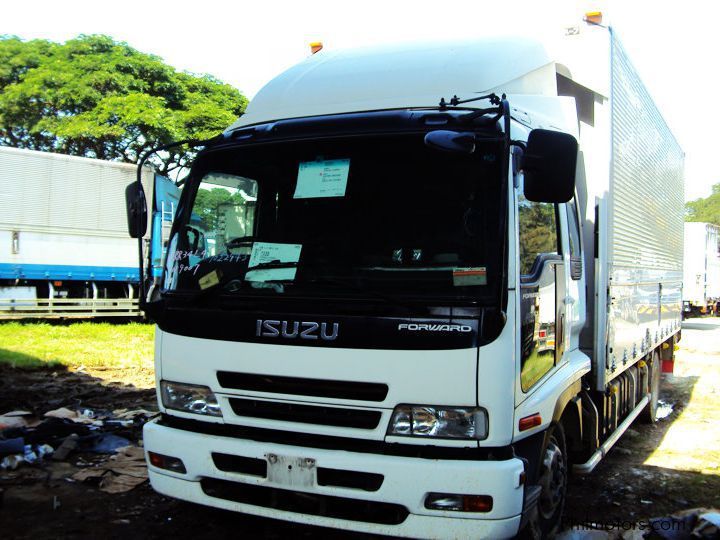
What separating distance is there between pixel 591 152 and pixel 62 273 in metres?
16.7

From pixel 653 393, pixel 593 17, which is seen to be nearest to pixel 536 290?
pixel 593 17

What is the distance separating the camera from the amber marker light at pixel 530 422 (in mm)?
3135

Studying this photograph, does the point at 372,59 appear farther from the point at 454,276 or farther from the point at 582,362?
the point at 582,362

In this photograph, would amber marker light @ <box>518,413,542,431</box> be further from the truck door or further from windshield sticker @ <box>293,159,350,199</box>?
windshield sticker @ <box>293,159,350,199</box>

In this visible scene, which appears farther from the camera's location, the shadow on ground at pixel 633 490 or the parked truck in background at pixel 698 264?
the parked truck in background at pixel 698 264

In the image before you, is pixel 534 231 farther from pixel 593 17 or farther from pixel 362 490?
pixel 593 17

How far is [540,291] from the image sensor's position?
3543 mm

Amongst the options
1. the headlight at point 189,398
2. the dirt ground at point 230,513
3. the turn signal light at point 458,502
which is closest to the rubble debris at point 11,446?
the dirt ground at point 230,513

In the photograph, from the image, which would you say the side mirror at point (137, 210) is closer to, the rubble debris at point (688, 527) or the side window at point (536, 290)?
the side window at point (536, 290)

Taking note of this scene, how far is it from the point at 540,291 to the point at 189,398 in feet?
6.60

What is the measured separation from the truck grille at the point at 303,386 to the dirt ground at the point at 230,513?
953 millimetres

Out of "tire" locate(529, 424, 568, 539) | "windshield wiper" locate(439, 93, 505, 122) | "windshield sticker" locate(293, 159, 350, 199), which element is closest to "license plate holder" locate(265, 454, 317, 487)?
"tire" locate(529, 424, 568, 539)

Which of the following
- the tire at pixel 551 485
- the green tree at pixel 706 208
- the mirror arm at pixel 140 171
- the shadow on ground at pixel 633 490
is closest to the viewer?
the tire at pixel 551 485

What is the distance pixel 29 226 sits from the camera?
17.7m
